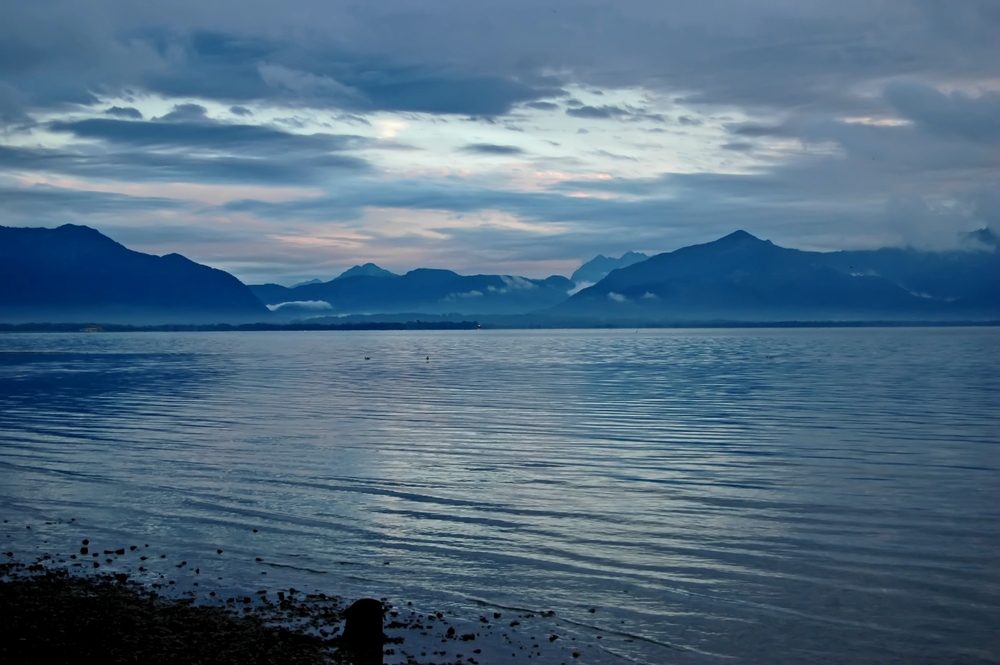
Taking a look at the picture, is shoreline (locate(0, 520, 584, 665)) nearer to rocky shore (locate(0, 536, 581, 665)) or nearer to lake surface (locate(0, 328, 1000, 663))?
rocky shore (locate(0, 536, 581, 665))

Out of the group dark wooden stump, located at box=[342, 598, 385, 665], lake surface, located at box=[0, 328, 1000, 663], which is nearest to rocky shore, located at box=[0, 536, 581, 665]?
dark wooden stump, located at box=[342, 598, 385, 665]

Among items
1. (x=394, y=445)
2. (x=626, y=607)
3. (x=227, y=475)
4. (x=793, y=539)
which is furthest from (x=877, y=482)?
(x=227, y=475)

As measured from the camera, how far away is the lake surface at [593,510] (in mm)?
14766

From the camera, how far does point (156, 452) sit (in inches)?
1297

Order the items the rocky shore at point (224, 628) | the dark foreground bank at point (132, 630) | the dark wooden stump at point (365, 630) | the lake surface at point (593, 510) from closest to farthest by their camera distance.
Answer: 1. the dark foreground bank at point (132, 630)
2. the rocky shore at point (224, 628)
3. the dark wooden stump at point (365, 630)
4. the lake surface at point (593, 510)

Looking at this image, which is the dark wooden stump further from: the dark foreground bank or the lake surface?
the lake surface

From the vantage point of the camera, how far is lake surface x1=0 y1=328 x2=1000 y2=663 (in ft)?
48.4

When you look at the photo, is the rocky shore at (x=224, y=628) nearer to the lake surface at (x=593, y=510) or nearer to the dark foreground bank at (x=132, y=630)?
the dark foreground bank at (x=132, y=630)

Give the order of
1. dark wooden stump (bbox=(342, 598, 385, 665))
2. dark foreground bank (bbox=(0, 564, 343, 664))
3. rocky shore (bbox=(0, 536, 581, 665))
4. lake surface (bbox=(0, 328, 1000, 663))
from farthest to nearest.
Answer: lake surface (bbox=(0, 328, 1000, 663))
dark wooden stump (bbox=(342, 598, 385, 665))
rocky shore (bbox=(0, 536, 581, 665))
dark foreground bank (bbox=(0, 564, 343, 664))

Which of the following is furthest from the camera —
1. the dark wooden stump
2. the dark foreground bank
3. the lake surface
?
the lake surface

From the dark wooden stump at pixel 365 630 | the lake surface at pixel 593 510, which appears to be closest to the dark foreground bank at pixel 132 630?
the dark wooden stump at pixel 365 630

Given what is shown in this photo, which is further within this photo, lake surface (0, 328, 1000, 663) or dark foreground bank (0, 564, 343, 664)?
lake surface (0, 328, 1000, 663)

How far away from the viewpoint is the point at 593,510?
22.2 meters

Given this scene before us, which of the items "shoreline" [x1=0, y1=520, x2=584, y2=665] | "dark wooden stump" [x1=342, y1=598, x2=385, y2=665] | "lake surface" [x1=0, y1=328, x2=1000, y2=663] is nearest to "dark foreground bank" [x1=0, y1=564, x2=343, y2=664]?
"shoreline" [x1=0, y1=520, x2=584, y2=665]
